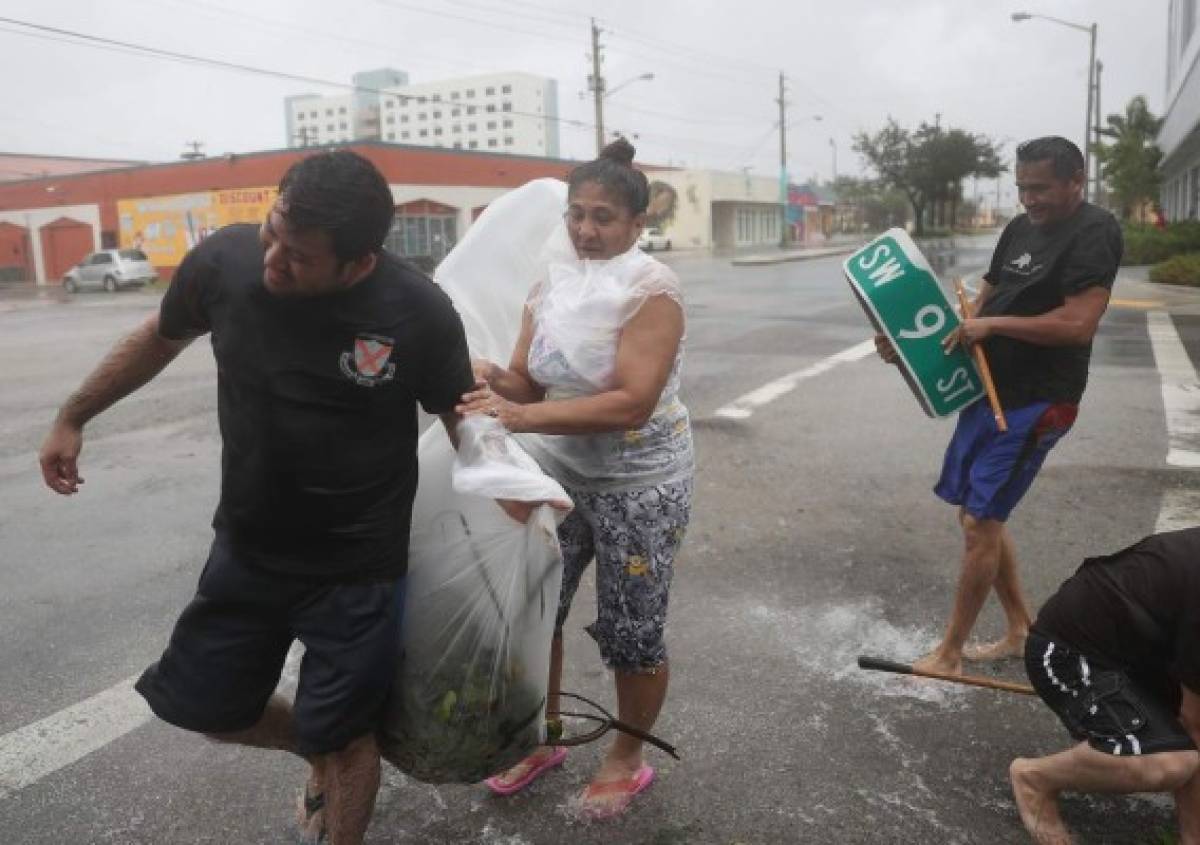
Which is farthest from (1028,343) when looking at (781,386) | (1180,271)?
(1180,271)

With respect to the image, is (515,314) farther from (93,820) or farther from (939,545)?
(939,545)

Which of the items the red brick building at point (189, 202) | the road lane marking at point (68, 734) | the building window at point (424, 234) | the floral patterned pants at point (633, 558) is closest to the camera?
the floral patterned pants at point (633, 558)

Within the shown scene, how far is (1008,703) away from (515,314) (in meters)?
2.01

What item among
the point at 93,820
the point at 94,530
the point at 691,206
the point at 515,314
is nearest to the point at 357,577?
the point at 515,314

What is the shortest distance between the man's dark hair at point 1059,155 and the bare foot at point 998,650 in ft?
5.33

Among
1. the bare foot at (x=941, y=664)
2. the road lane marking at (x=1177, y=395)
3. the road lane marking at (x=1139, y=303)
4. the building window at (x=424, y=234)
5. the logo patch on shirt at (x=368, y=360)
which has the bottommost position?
the bare foot at (x=941, y=664)

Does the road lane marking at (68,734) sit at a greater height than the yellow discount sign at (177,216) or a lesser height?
lesser

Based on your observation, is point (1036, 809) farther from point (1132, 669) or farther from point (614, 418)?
point (614, 418)

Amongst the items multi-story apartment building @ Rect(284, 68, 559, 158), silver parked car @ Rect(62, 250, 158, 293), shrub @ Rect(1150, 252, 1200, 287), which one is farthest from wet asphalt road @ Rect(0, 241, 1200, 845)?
multi-story apartment building @ Rect(284, 68, 559, 158)

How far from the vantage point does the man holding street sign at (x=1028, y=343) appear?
125 inches

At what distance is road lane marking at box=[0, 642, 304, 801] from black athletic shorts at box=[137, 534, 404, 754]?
2.41 ft

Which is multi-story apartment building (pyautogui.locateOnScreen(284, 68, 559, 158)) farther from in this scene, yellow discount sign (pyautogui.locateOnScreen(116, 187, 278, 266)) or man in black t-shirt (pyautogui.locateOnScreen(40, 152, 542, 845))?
man in black t-shirt (pyautogui.locateOnScreen(40, 152, 542, 845))

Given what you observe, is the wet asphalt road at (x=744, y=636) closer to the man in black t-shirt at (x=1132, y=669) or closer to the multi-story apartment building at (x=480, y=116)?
the man in black t-shirt at (x=1132, y=669)

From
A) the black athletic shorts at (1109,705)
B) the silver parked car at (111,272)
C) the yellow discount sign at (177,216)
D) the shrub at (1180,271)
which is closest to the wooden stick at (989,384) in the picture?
the black athletic shorts at (1109,705)
